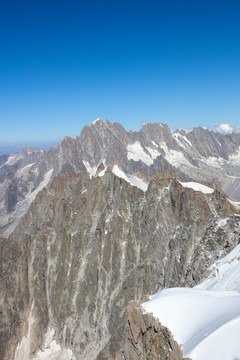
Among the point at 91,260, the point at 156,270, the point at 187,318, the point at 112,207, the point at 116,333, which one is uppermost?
the point at 187,318

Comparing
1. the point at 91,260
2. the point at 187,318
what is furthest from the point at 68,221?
the point at 187,318

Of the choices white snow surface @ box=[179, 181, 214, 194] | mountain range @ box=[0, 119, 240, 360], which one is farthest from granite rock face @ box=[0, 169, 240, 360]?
white snow surface @ box=[179, 181, 214, 194]

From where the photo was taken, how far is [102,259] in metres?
66.1

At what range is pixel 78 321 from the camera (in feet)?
212

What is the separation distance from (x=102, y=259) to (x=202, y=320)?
49805 millimetres

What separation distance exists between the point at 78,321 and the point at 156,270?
987 inches

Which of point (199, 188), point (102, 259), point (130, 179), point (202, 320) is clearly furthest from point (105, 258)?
point (202, 320)

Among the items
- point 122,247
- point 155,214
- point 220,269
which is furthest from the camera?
point 122,247

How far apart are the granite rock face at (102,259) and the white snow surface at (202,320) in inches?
789

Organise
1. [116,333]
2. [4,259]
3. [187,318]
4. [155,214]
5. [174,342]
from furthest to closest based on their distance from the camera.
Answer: [4,259] < [155,214] < [116,333] < [187,318] < [174,342]

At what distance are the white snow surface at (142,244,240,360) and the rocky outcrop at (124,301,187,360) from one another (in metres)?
0.48

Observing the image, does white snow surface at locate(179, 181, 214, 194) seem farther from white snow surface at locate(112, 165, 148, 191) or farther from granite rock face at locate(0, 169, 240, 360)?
white snow surface at locate(112, 165, 148, 191)

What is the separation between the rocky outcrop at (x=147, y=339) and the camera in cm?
1841

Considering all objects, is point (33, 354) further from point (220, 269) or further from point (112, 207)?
point (220, 269)
